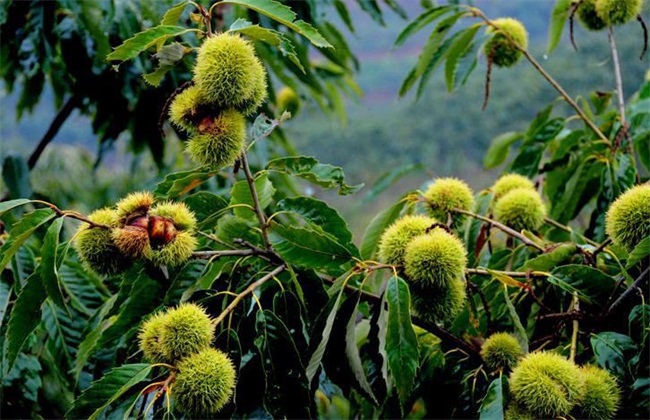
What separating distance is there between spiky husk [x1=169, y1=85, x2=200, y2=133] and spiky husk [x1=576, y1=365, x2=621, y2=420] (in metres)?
0.56

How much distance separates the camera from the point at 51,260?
3.12 ft

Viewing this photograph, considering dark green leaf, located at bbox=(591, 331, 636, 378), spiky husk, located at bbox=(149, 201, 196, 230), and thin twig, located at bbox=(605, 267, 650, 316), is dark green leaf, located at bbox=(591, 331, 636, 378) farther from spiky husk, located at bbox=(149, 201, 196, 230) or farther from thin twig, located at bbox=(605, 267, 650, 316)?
spiky husk, located at bbox=(149, 201, 196, 230)

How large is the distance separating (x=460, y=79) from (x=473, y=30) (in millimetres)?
95

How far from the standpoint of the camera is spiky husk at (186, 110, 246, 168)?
0.95 meters

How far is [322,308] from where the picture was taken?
1.06 metres

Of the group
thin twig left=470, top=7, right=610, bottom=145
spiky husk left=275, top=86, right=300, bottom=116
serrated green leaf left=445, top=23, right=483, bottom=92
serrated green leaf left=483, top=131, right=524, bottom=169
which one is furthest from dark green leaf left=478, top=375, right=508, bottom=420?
spiky husk left=275, top=86, right=300, bottom=116

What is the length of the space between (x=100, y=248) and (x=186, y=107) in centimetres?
20

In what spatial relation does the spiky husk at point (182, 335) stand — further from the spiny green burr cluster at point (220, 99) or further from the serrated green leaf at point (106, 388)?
the spiny green burr cluster at point (220, 99)

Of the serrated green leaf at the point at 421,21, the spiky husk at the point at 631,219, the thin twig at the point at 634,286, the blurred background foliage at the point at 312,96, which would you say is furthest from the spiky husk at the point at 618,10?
the thin twig at the point at 634,286

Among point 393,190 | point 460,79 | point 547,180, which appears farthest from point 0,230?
point 393,190

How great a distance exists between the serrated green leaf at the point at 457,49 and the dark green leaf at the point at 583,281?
24.7 inches

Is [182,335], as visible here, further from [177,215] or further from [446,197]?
[446,197]

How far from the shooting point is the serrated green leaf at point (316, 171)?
107 cm

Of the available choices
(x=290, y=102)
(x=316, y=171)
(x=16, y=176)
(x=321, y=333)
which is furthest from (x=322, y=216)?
(x=290, y=102)
